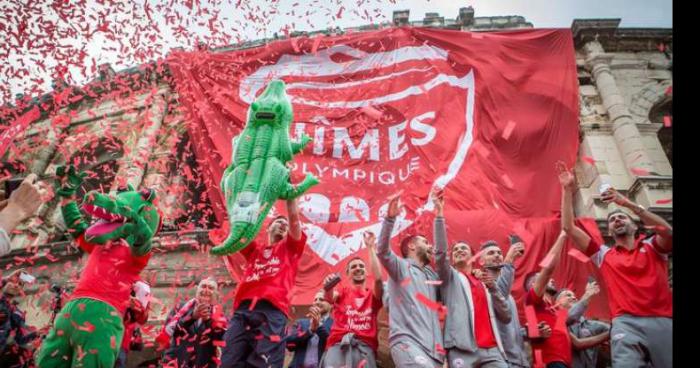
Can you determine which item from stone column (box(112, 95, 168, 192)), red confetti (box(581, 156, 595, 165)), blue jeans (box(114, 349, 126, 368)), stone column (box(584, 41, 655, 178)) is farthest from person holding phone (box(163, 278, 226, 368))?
stone column (box(584, 41, 655, 178))

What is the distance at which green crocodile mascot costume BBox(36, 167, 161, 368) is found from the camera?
3162 mm

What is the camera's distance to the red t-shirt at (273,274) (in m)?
3.96

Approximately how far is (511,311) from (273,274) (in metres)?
2.22

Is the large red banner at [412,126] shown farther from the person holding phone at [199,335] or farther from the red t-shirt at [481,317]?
the red t-shirt at [481,317]

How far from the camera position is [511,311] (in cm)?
423

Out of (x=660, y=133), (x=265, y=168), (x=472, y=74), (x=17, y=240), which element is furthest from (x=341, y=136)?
(x=17, y=240)

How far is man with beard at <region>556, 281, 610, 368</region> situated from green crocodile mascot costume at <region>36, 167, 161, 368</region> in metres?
4.09

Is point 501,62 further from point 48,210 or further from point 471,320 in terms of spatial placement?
point 48,210

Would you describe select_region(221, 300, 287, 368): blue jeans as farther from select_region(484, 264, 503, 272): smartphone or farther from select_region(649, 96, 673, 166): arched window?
select_region(649, 96, 673, 166): arched window

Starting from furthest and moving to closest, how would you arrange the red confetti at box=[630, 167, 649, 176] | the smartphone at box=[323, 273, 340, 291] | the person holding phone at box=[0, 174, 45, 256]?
the red confetti at box=[630, 167, 649, 176] < the smartphone at box=[323, 273, 340, 291] < the person holding phone at box=[0, 174, 45, 256]

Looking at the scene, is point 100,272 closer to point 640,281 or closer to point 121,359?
point 121,359

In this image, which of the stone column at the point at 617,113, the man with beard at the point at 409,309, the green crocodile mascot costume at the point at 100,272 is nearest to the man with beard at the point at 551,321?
the man with beard at the point at 409,309
